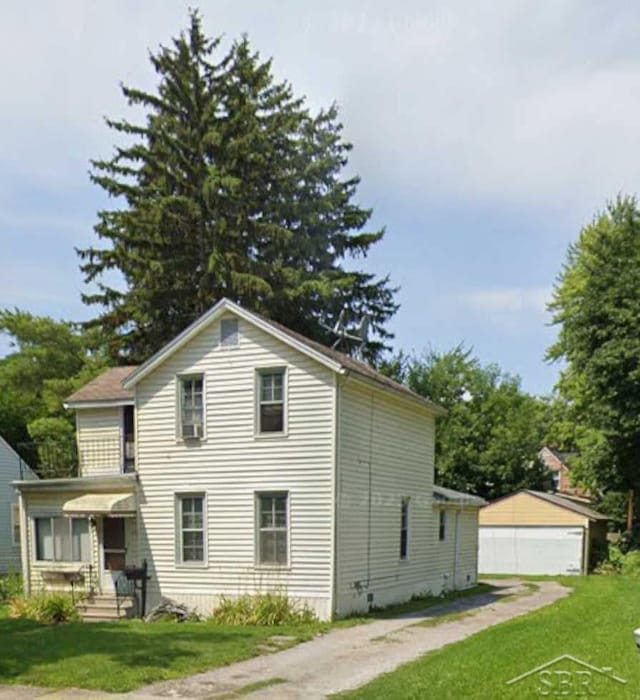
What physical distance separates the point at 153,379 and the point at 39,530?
5.49 metres

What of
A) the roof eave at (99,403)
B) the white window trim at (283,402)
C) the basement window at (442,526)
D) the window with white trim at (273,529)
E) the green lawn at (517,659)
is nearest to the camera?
the green lawn at (517,659)

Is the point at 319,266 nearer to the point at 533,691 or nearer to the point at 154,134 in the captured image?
the point at 154,134

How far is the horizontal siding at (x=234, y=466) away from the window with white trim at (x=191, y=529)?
0.19 metres

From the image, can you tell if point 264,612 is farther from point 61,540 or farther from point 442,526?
point 442,526

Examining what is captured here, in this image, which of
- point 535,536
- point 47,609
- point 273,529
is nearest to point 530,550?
point 535,536

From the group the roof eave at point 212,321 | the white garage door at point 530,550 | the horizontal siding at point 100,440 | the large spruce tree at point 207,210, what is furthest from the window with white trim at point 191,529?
the white garage door at point 530,550

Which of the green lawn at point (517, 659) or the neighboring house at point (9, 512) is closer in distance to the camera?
the green lawn at point (517, 659)

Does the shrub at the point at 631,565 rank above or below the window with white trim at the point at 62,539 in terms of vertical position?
above

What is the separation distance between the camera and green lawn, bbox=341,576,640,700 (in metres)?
7.66

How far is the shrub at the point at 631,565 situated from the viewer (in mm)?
29261

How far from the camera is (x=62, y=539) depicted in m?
18.6

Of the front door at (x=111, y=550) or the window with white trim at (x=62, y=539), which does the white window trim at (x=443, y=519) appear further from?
the window with white trim at (x=62, y=539)

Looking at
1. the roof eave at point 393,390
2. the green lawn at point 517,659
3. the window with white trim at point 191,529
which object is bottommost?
the green lawn at point 517,659

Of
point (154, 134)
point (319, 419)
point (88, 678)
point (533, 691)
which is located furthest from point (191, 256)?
point (533, 691)
